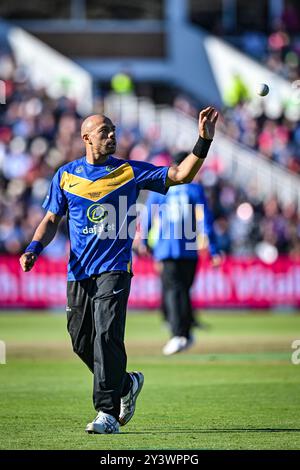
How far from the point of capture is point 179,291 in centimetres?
1733

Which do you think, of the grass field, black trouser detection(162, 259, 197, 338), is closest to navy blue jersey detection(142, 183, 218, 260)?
black trouser detection(162, 259, 197, 338)

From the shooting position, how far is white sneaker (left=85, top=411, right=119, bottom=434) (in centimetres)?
1019

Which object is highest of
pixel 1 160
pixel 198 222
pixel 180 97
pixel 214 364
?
pixel 180 97

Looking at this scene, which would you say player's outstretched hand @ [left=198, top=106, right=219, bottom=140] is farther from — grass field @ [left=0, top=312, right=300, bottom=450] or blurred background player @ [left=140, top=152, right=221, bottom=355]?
blurred background player @ [left=140, top=152, right=221, bottom=355]

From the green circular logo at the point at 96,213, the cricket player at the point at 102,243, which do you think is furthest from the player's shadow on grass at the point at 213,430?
the green circular logo at the point at 96,213

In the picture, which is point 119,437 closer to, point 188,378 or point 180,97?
point 188,378

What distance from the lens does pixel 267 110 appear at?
119 ft

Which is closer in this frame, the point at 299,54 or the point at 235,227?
the point at 235,227

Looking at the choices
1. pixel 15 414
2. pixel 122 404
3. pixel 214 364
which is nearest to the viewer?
pixel 122 404

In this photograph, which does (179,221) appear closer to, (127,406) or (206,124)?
Result: (127,406)

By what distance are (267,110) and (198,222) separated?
1898 cm

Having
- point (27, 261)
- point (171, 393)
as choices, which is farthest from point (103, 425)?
point (171, 393)

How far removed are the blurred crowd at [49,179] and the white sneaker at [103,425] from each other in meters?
18.8
